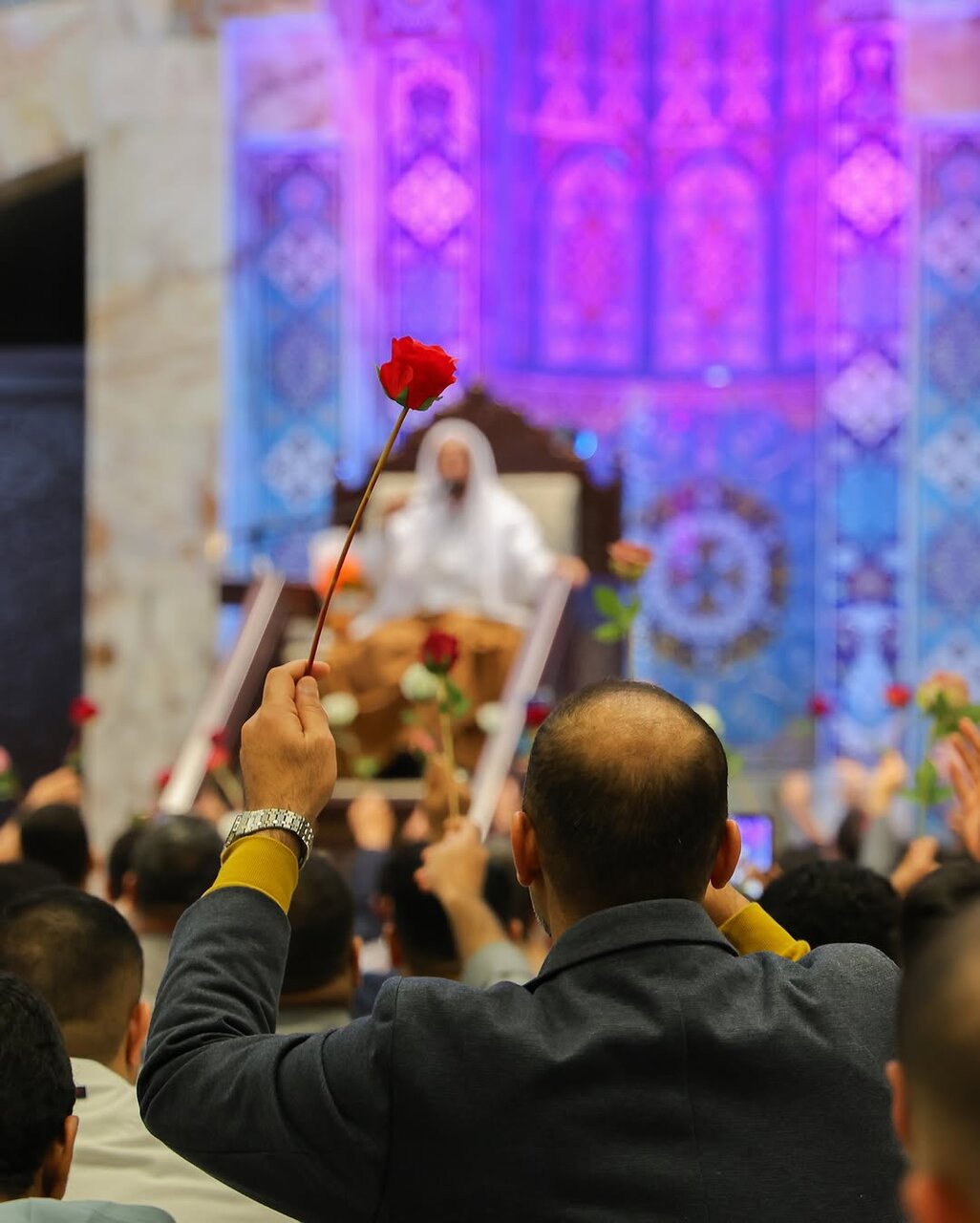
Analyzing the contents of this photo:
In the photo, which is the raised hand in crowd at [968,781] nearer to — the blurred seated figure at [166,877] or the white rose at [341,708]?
the blurred seated figure at [166,877]

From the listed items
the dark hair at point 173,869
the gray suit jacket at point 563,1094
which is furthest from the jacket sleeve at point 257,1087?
the dark hair at point 173,869

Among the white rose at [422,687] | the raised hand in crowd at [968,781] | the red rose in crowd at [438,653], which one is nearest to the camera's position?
the raised hand in crowd at [968,781]

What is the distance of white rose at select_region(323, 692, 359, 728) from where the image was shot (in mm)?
6309

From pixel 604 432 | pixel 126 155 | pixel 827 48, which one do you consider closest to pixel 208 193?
pixel 126 155

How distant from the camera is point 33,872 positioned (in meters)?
3.11

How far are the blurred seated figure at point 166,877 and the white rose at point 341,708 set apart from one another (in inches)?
121

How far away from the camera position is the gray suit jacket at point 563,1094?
1308 millimetres

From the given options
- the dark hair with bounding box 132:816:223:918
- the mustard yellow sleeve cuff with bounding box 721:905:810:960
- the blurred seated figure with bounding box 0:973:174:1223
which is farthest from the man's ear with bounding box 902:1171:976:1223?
the dark hair with bounding box 132:816:223:918

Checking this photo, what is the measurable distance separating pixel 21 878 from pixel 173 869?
0.93ft

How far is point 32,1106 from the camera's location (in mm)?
1588

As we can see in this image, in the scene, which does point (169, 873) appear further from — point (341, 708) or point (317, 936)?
point (341, 708)

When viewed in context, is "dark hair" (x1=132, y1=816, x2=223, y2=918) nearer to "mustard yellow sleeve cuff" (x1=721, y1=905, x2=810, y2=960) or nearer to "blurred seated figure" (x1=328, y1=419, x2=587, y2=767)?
"mustard yellow sleeve cuff" (x1=721, y1=905, x2=810, y2=960)

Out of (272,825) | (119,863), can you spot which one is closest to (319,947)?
(272,825)

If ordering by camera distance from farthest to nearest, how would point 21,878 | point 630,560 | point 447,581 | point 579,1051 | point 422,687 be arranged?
point 447,581
point 422,687
point 630,560
point 21,878
point 579,1051
